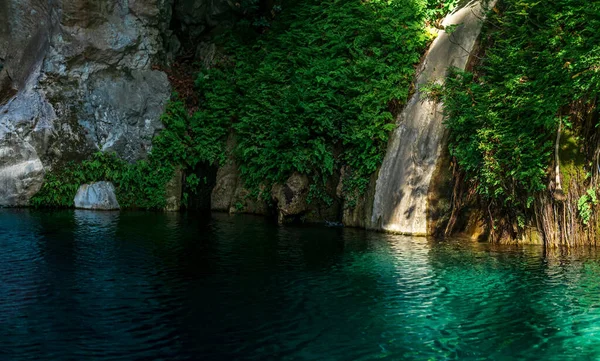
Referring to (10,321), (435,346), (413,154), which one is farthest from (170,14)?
(435,346)

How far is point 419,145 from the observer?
1282 centimetres

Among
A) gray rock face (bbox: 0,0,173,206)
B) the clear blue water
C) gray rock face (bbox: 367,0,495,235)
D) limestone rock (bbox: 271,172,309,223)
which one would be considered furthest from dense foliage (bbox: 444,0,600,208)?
gray rock face (bbox: 0,0,173,206)

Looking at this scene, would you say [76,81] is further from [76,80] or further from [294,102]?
[294,102]

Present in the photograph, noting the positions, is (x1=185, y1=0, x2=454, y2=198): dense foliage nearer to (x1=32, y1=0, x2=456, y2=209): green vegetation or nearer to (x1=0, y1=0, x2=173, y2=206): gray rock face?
(x1=32, y1=0, x2=456, y2=209): green vegetation

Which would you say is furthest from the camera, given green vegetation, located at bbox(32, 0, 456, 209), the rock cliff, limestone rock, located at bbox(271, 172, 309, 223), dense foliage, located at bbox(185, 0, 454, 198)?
the rock cliff

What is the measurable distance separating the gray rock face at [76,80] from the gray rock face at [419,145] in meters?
8.81

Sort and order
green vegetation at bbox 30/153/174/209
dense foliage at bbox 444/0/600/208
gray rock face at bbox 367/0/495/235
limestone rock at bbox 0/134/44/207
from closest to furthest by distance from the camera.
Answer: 1. dense foliage at bbox 444/0/600/208
2. gray rock face at bbox 367/0/495/235
3. limestone rock at bbox 0/134/44/207
4. green vegetation at bbox 30/153/174/209

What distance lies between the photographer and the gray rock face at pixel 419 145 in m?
12.6

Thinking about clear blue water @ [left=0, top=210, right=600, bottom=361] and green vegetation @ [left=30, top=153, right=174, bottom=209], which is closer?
clear blue water @ [left=0, top=210, right=600, bottom=361]

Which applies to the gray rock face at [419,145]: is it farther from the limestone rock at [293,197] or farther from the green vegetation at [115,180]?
the green vegetation at [115,180]

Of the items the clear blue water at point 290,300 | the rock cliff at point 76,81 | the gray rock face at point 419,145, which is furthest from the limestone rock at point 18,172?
the gray rock face at point 419,145

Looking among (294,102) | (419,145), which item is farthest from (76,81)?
(419,145)

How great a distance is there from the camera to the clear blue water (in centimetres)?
559

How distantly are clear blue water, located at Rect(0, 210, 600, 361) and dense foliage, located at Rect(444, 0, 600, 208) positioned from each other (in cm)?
148
